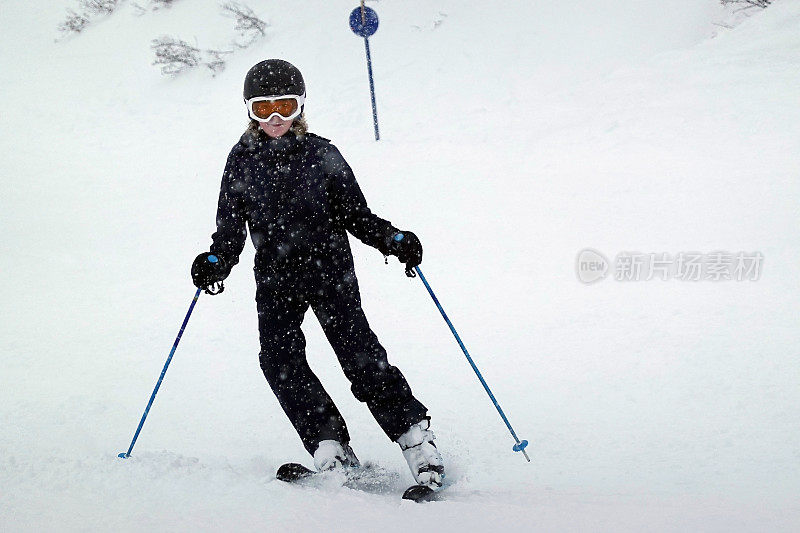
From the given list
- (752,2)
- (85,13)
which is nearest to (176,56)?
(85,13)

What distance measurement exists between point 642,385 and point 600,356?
16.0 inches

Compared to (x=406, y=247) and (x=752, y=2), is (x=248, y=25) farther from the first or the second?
(x=406, y=247)

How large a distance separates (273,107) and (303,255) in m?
0.67

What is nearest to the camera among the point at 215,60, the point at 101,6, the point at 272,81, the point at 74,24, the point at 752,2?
the point at 272,81

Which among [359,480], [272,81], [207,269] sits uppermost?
[272,81]

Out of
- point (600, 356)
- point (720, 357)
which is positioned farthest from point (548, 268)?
point (720, 357)

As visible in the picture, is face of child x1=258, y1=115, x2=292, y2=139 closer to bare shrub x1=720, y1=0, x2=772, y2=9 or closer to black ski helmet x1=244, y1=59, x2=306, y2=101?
black ski helmet x1=244, y1=59, x2=306, y2=101

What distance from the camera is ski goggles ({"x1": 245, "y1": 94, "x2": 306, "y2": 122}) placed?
2771 mm

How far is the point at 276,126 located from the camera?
281cm

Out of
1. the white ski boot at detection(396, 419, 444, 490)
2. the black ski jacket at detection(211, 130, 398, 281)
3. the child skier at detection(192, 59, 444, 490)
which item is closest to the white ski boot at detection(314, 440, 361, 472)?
the child skier at detection(192, 59, 444, 490)

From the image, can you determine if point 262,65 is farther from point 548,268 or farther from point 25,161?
point 25,161

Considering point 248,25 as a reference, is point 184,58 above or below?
below

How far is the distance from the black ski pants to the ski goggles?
0.69 metres

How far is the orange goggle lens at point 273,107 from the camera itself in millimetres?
2773
